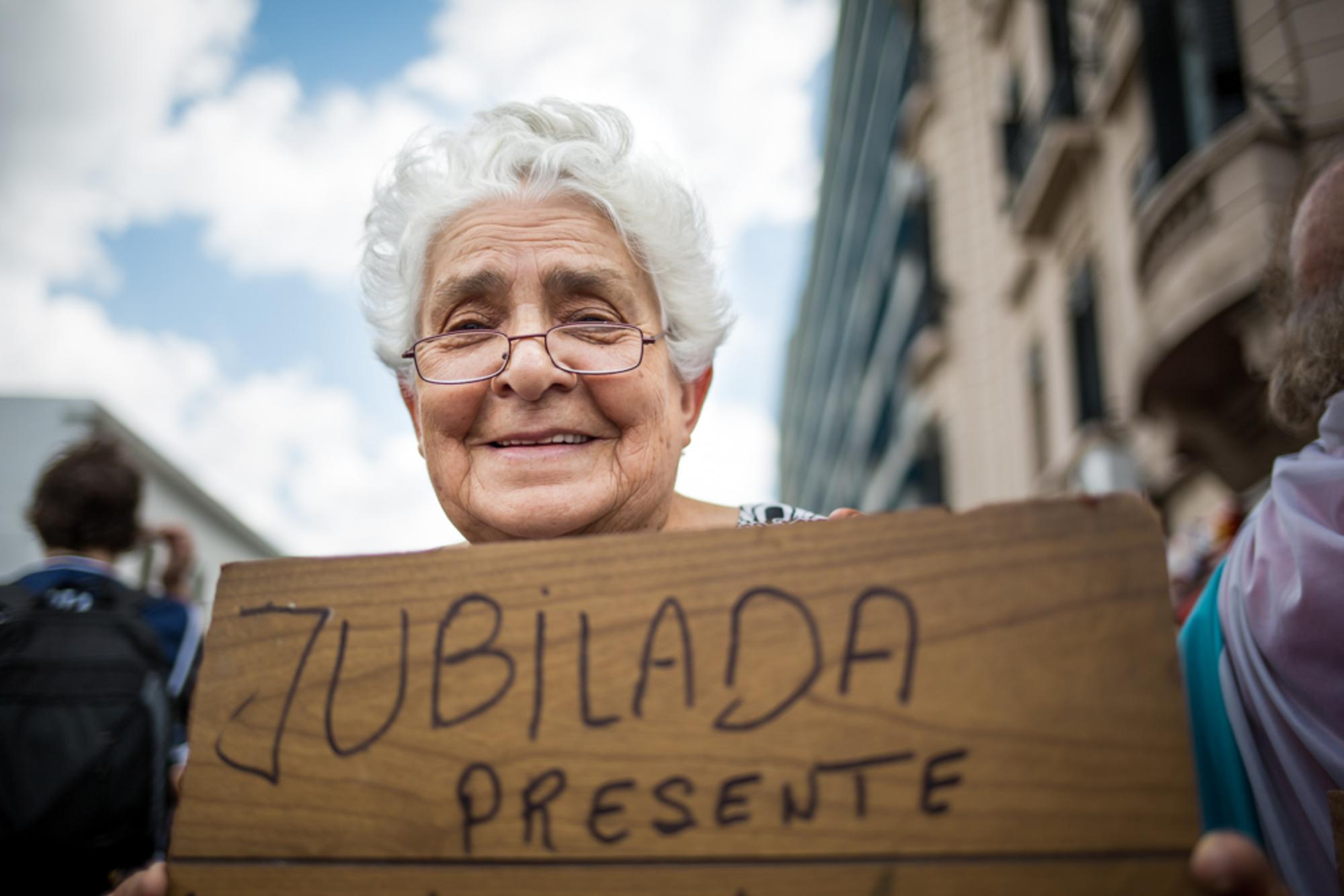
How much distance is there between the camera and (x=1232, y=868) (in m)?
0.69

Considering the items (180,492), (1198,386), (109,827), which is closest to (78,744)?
(109,827)

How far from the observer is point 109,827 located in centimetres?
199

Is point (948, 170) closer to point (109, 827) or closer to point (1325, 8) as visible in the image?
point (1325, 8)

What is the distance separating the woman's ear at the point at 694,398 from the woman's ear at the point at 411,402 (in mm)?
437

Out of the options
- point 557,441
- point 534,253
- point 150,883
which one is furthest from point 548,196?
point 150,883

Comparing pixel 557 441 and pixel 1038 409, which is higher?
pixel 1038 409

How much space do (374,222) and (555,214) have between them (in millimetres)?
378

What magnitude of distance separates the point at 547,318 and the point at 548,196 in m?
0.19

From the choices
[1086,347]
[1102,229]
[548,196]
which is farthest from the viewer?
[1086,347]

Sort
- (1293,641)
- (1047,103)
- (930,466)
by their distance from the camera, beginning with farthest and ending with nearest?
(930,466) → (1047,103) → (1293,641)

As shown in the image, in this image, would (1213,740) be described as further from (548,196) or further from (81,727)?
(81,727)

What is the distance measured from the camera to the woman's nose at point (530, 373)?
1.26 m

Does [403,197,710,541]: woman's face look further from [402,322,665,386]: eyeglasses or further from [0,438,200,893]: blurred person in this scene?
[0,438,200,893]: blurred person

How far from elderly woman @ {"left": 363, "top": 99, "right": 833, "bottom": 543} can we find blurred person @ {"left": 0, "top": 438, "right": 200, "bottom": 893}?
1.12 metres
